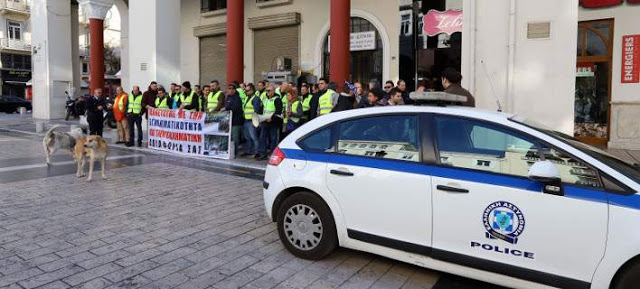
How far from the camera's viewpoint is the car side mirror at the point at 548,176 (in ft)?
9.99

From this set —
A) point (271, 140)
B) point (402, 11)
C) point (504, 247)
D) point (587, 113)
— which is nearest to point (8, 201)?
point (271, 140)

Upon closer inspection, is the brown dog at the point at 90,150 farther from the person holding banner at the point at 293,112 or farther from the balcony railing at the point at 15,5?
the balcony railing at the point at 15,5

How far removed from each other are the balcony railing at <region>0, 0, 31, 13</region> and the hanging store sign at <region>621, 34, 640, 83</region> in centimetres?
5002

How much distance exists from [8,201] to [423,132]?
5.90 meters

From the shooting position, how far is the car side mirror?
3.04 meters

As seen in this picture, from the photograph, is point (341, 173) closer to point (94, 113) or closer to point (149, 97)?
point (149, 97)

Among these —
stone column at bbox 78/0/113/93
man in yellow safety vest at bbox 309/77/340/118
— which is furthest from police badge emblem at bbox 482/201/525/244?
stone column at bbox 78/0/113/93

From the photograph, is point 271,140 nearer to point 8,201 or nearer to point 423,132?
point 8,201

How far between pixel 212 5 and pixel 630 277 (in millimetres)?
20698

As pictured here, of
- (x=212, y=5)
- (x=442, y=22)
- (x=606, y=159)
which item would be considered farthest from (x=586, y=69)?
(x=212, y=5)

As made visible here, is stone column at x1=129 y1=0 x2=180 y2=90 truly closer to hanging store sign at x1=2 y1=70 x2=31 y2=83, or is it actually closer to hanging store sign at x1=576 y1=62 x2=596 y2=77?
hanging store sign at x1=576 y1=62 x2=596 y2=77

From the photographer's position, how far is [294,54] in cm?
1808

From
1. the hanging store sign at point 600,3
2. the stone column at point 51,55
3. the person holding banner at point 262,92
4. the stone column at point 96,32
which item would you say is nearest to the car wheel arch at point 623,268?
the person holding banner at point 262,92

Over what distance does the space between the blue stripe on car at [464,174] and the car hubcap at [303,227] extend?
0.51 m
